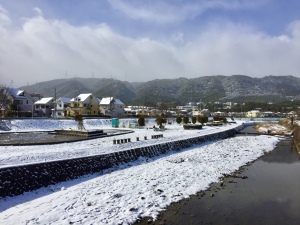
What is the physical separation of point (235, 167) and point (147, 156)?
7.59m

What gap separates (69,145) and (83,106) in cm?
5034

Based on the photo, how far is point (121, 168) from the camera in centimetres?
1889

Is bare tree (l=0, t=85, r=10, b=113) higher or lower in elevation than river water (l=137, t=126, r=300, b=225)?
higher

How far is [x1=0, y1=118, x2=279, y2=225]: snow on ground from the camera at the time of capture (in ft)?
34.4

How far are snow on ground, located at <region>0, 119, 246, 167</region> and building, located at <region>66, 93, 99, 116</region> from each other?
19.7 meters

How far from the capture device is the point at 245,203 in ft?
41.8

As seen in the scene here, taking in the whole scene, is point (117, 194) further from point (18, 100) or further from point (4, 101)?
point (18, 100)

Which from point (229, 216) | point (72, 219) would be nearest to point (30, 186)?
point (72, 219)

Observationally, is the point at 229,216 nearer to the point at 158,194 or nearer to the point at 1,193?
the point at 158,194

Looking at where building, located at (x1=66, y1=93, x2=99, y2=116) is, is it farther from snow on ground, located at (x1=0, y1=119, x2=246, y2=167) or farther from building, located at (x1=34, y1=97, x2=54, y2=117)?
snow on ground, located at (x1=0, y1=119, x2=246, y2=167)

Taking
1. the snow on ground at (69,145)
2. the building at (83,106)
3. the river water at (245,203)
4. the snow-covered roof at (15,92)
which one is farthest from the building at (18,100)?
the river water at (245,203)

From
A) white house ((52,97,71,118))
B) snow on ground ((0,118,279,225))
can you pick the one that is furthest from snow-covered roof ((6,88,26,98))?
snow on ground ((0,118,279,225))

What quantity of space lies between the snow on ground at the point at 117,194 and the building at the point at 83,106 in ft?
175

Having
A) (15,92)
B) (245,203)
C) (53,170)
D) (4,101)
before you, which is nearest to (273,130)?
(245,203)
